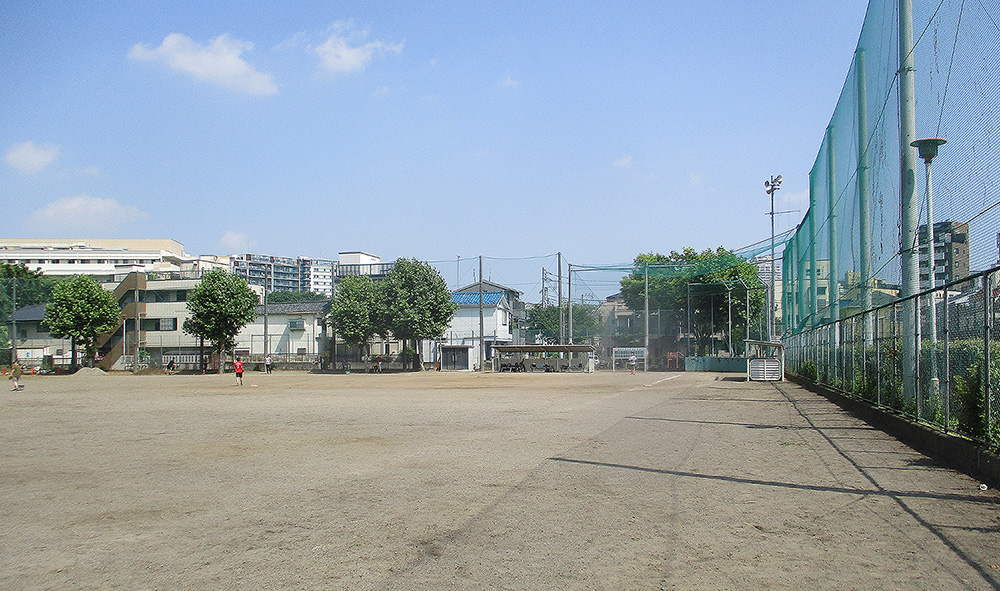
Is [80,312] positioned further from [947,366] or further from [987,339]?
[987,339]

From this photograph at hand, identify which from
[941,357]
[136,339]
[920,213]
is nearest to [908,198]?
[920,213]

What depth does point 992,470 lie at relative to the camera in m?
6.85

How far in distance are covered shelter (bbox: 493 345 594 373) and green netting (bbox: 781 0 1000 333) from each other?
27287mm

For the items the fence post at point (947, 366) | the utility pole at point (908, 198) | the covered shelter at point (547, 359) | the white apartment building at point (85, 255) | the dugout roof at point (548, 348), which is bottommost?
the covered shelter at point (547, 359)

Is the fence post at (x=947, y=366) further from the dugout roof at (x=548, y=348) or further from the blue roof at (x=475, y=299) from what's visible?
the blue roof at (x=475, y=299)

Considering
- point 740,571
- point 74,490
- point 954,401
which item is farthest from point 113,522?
point 954,401

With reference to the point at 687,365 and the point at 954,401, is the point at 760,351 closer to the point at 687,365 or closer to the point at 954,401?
the point at 687,365

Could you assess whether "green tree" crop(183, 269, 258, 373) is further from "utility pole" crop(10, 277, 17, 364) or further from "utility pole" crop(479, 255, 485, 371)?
"utility pole" crop(479, 255, 485, 371)

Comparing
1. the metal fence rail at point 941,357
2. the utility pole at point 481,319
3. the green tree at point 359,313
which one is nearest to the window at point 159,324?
the green tree at point 359,313

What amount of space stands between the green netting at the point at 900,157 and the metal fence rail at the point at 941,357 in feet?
1.23

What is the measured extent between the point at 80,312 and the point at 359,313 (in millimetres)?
20725

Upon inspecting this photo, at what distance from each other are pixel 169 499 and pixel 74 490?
1424mm

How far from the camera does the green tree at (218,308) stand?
51.3m

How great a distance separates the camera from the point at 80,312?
51.9 m
